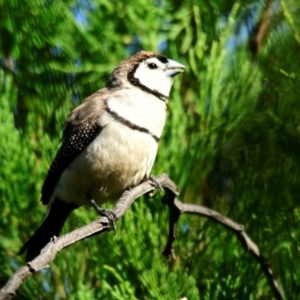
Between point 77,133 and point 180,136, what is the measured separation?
37 centimetres

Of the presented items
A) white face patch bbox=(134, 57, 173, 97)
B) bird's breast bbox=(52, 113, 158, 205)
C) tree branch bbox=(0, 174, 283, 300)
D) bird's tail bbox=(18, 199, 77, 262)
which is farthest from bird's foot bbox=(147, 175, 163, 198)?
white face patch bbox=(134, 57, 173, 97)

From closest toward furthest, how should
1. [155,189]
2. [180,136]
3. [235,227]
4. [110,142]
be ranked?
[235,227], [155,189], [180,136], [110,142]

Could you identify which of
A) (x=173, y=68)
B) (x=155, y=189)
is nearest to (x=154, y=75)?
(x=173, y=68)

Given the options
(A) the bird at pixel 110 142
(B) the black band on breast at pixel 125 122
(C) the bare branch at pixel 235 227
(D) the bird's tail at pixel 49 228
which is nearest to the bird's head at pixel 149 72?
(A) the bird at pixel 110 142

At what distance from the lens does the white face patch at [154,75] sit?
9.32 feet

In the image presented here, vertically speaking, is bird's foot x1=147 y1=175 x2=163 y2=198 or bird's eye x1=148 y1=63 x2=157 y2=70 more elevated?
bird's eye x1=148 y1=63 x2=157 y2=70

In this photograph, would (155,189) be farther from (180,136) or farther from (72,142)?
(72,142)

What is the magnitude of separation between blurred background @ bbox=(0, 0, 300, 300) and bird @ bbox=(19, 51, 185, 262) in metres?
0.04

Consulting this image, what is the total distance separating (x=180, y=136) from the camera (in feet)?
8.51

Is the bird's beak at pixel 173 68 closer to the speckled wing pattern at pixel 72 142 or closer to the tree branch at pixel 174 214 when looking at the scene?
the speckled wing pattern at pixel 72 142

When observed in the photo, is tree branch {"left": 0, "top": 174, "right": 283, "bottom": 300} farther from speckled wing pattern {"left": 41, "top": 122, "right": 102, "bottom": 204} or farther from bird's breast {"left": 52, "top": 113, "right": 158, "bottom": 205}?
speckled wing pattern {"left": 41, "top": 122, "right": 102, "bottom": 204}

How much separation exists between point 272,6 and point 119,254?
981 mm

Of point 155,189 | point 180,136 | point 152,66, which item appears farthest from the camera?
point 152,66

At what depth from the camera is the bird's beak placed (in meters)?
2.72
